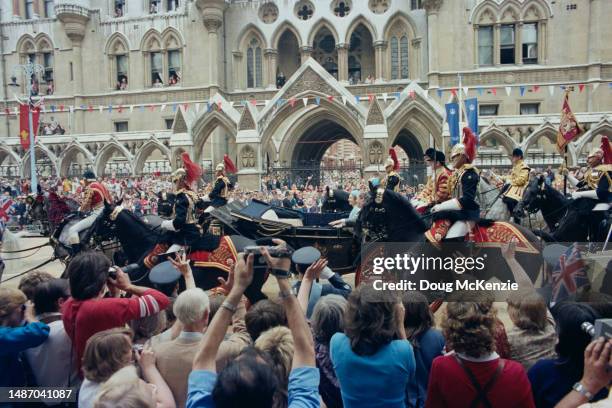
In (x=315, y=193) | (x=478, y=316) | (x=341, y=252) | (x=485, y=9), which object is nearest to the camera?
(x=478, y=316)

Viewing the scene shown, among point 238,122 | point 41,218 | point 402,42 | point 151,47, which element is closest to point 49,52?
point 151,47

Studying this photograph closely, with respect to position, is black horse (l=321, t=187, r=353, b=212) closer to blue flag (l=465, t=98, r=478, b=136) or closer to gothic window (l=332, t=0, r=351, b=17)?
blue flag (l=465, t=98, r=478, b=136)

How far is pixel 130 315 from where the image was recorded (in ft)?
11.6

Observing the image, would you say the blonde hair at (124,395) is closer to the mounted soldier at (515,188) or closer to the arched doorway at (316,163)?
the mounted soldier at (515,188)

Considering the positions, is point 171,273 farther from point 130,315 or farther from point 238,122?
point 238,122

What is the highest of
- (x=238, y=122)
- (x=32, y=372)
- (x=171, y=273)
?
(x=238, y=122)

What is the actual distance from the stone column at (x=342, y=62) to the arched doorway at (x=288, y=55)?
364 centimetres

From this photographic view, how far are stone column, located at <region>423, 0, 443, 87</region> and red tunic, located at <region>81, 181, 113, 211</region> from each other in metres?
22.4

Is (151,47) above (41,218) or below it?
above

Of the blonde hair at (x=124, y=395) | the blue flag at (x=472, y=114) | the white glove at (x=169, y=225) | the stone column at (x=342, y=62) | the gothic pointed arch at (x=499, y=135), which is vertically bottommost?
the blonde hair at (x=124, y=395)

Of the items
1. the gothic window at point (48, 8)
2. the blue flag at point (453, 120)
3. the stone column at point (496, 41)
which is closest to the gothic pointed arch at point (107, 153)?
the gothic window at point (48, 8)

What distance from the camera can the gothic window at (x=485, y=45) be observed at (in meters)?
27.3

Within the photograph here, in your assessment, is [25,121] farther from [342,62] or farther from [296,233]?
[296,233]

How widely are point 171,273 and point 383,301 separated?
3.11 metres
